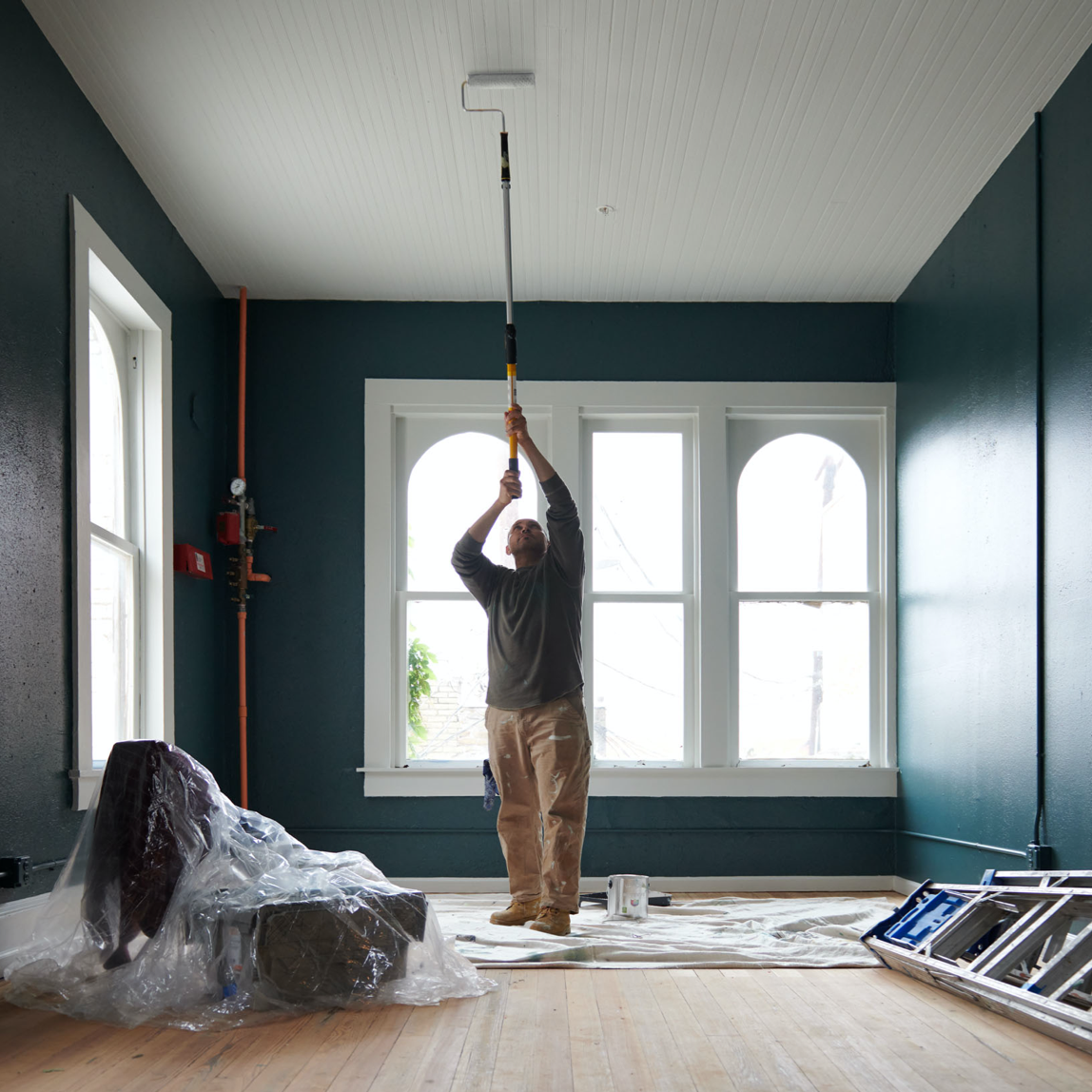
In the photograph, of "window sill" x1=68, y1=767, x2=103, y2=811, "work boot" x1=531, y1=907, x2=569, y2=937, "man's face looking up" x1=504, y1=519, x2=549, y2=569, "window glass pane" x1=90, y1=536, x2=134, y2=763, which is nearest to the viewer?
"window sill" x1=68, y1=767, x2=103, y2=811

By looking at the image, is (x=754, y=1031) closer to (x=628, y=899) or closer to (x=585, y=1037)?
(x=585, y=1037)

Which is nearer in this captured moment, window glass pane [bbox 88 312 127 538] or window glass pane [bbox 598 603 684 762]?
window glass pane [bbox 88 312 127 538]

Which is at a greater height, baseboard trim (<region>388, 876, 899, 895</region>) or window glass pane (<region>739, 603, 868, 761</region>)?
window glass pane (<region>739, 603, 868, 761</region>)

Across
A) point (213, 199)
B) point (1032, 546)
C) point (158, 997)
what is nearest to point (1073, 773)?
point (1032, 546)

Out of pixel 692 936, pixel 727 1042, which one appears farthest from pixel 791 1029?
pixel 692 936

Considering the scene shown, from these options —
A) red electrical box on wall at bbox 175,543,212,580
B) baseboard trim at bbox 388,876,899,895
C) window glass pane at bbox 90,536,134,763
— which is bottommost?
baseboard trim at bbox 388,876,899,895

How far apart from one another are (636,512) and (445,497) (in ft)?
3.06

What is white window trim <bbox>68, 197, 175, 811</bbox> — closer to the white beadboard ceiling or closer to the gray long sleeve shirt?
the white beadboard ceiling

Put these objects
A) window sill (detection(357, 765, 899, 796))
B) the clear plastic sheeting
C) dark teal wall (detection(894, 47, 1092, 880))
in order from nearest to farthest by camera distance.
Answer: the clear plastic sheeting < dark teal wall (detection(894, 47, 1092, 880)) < window sill (detection(357, 765, 899, 796))

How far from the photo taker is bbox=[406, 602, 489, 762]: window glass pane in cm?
554

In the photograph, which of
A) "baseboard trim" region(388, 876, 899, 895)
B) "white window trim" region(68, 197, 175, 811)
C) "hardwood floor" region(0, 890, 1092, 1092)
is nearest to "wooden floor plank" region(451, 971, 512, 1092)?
"hardwood floor" region(0, 890, 1092, 1092)

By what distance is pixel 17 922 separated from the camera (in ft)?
10.5

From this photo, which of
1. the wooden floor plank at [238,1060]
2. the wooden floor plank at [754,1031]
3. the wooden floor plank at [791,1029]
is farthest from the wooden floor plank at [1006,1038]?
the wooden floor plank at [238,1060]

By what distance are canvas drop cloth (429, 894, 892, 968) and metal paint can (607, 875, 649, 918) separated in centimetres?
6
